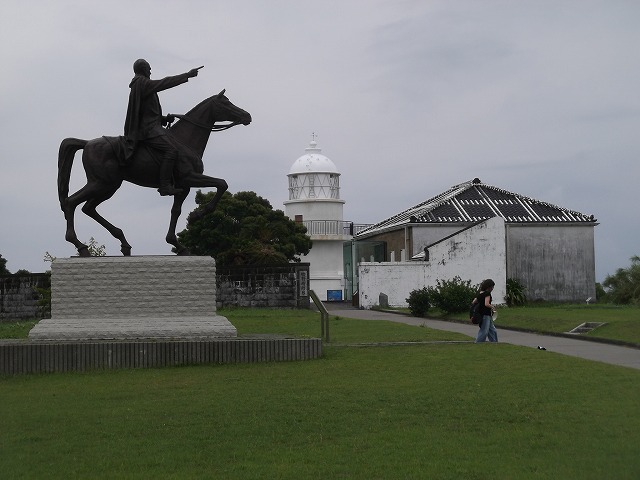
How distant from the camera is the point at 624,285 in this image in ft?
140

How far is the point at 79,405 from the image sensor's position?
10.7 metres

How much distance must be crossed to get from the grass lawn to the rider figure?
377 cm

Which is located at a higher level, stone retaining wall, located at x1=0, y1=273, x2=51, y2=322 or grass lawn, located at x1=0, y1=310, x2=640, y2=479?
stone retaining wall, located at x1=0, y1=273, x2=51, y2=322

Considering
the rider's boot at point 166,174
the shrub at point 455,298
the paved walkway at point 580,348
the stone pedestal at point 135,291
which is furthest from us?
the shrub at point 455,298

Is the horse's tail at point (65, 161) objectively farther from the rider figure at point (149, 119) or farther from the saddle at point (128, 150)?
the rider figure at point (149, 119)

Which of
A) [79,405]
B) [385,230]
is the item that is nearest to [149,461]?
[79,405]

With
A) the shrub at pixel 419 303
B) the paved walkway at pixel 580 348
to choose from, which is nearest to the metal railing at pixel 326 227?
the shrub at pixel 419 303

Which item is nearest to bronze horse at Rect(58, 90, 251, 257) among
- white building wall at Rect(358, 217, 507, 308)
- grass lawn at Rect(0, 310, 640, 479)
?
grass lawn at Rect(0, 310, 640, 479)

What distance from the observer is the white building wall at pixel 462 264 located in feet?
139

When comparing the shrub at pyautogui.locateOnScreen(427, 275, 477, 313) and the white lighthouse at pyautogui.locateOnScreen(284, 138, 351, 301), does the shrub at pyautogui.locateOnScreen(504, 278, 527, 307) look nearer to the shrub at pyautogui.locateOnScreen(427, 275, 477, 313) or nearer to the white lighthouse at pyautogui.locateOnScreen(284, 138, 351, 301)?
the shrub at pyautogui.locateOnScreen(427, 275, 477, 313)

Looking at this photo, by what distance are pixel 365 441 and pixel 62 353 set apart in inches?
292

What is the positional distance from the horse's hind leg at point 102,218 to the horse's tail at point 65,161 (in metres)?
0.42

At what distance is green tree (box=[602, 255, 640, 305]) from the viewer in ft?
136

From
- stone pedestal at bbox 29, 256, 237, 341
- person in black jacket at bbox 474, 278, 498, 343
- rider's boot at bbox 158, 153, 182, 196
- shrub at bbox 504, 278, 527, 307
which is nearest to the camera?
stone pedestal at bbox 29, 256, 237, 341
